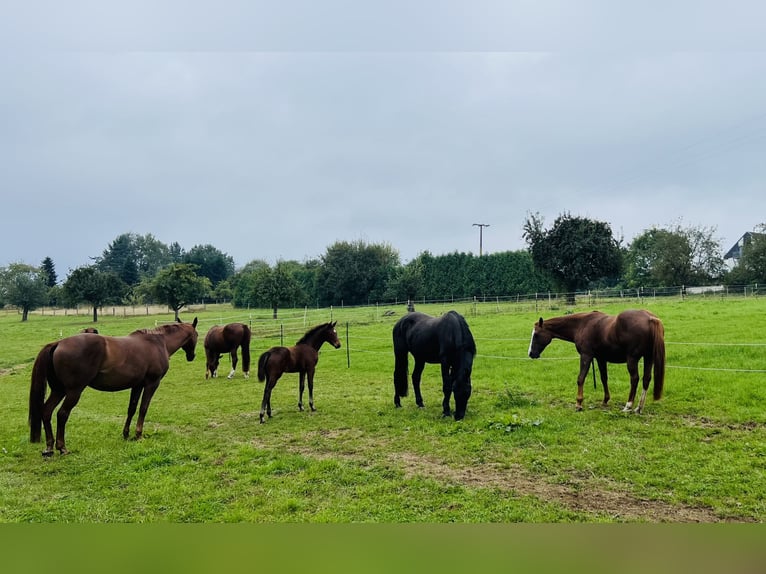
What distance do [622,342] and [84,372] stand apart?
Result: 285 inches

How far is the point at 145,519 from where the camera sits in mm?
3641

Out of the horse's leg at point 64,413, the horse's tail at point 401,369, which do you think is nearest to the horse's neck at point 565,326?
the horse's tail at point 401,369

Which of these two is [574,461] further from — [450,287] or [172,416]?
[450,287]

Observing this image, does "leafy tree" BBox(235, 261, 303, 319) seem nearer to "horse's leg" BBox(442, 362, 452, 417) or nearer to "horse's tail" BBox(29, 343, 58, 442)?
"horse's leg" BBox(442, 362, 452, 417)

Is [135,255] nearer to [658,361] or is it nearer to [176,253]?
[176,253]

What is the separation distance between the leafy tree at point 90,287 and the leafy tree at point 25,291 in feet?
17.2

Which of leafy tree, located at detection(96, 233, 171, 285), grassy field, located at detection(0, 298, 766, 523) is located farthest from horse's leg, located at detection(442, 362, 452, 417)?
leafy tree, located at detection(96, 233, 171, 285)

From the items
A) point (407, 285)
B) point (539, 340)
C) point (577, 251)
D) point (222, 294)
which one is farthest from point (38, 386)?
point (222, 294)

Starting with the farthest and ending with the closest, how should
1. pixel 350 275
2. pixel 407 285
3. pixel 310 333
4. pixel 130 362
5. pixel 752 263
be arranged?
pixel 350 275, pixel 407 285, pixel 752 263, pixel 310 333, pixel 130 362

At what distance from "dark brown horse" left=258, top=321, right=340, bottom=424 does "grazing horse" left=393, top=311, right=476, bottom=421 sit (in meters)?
1.41

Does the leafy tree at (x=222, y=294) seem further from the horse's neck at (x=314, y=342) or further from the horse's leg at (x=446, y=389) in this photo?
the horse's leg at (x=446, y=389)

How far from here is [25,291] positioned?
39375 millimetres

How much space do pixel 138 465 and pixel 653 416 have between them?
6.40 m

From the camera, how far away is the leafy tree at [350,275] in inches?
1845
